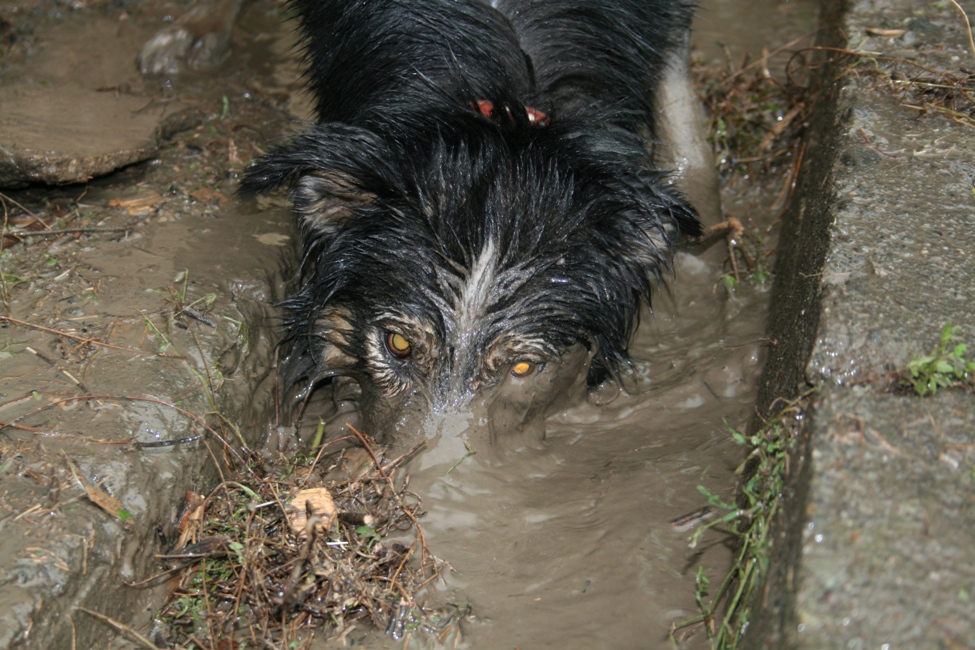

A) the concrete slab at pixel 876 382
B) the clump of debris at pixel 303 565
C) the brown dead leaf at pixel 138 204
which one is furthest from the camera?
the brown dead leaf at pixel 138 204

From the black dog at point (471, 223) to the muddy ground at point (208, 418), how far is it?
28 centimetres

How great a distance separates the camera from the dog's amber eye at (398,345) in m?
3.07

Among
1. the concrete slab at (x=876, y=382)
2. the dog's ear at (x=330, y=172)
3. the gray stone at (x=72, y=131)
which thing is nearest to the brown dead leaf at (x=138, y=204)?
the gray stone at (x=72, y=131)

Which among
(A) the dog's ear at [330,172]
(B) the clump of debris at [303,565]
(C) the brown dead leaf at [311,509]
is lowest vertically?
(B) the clump of debris at [303,565]

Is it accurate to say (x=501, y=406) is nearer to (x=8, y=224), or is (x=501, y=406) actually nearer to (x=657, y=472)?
(x=657, y=472)

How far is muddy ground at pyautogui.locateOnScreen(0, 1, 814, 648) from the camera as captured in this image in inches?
101

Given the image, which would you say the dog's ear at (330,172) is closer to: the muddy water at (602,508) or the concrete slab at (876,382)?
the muddy water at (602,508)

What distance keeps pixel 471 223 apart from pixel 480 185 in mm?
134

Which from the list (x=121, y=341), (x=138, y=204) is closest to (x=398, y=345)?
(x=121, y=341)

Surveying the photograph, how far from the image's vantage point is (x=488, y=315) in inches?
116

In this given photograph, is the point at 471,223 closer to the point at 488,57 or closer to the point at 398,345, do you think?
the point at 398,345

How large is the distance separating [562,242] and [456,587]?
1.19 meters

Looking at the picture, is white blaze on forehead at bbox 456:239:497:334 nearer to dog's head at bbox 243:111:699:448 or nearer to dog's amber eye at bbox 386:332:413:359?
dog's head at bbox 243:111:699:448

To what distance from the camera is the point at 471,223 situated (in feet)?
9.69
